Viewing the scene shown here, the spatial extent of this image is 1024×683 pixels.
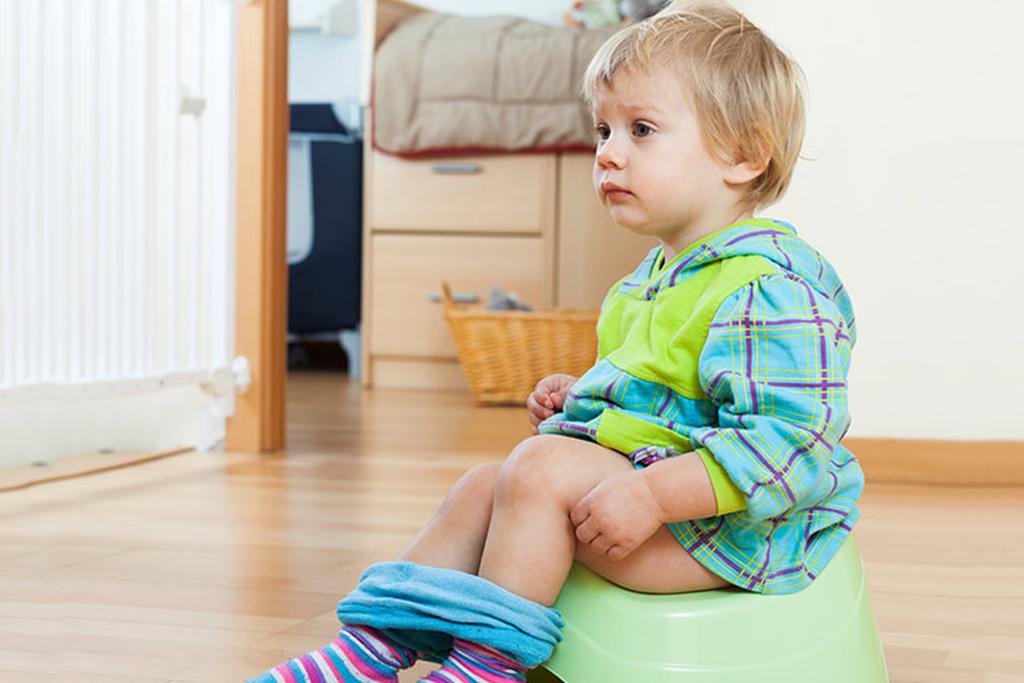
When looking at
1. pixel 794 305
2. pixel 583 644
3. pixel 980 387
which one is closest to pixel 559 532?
pixel 583 644

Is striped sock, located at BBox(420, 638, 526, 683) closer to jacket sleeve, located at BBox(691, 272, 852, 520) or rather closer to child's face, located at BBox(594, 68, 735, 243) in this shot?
jacket sleeve, located at BBox(691, 272, 852, 520)

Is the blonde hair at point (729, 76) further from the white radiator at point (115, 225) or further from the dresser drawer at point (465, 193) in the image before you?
the dresser drawer at point (465, 193)

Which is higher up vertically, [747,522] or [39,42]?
[39,42]

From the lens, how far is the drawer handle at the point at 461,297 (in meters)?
3.13

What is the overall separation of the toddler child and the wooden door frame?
1.20m

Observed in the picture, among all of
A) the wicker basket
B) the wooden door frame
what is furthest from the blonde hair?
the wicker basket

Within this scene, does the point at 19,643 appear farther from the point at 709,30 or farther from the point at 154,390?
the point at 154,390

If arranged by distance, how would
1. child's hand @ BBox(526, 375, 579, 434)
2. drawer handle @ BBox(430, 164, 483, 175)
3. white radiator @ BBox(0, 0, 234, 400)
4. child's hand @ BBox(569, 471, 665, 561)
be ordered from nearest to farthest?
child's hand @ BBox(569, 471, 665, 561) < child's hand @ BBox(526, 375, 579, 434) < white radiator @ BBox(0, 0, 234, 400) < drawer handle @ BBox(430, 164, 483, 175)

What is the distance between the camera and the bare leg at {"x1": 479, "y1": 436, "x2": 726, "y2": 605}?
0.78 m

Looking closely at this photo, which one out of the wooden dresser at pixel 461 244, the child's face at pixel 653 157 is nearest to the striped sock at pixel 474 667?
the child's face at pixel 653 157

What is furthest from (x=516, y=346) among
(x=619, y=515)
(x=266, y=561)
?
(x=619, y=515)

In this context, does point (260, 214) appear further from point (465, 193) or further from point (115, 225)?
point (465, 193)

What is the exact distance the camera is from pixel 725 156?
2.83ft

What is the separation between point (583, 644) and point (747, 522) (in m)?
0.12
